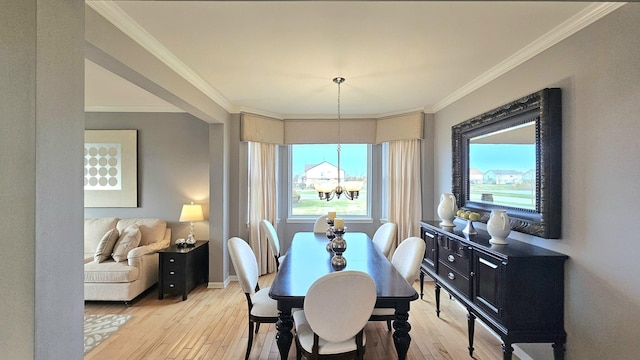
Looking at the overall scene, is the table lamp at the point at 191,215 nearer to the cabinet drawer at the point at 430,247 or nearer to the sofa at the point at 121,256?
the sofa at the point at 121,256

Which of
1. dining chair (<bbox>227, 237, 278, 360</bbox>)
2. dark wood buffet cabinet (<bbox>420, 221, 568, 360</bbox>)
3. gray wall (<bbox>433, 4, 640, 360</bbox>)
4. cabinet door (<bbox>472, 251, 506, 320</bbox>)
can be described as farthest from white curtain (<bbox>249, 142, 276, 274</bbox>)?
gray wall (<bbox>433, 4, 640, 360</bbox>)

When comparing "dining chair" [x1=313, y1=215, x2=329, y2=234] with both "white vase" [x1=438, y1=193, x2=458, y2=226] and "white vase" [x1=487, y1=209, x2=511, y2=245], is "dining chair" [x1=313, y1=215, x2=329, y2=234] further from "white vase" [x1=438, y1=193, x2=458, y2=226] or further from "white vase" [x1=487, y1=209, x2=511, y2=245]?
"white vase" [x1=487, y1=209, x2=511, y2=245]

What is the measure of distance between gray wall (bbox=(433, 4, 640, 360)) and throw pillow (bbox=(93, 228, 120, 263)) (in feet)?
14.7

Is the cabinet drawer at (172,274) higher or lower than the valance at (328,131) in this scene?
lower

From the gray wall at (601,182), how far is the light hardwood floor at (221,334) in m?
0.76

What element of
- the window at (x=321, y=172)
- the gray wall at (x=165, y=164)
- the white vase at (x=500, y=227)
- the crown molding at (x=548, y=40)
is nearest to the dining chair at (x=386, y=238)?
the white vase at (x=500, y=227)

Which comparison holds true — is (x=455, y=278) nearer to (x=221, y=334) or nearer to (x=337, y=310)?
(x=337, y=310)

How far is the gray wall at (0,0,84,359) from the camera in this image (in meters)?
1.24

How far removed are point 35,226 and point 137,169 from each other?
3539mm

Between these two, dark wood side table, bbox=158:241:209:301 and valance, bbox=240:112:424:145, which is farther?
valance, bbox=240:112:424:145

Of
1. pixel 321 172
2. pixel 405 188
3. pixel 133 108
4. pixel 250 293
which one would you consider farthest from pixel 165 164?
pixel 405 188

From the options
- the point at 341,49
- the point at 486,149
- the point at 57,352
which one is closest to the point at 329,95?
the point at 341,49

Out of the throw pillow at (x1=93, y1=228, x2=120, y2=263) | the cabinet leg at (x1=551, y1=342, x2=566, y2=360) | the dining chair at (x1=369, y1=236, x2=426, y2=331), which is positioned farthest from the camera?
the throw pillow at (x1=93, y1=228, x2=120, y2=263)

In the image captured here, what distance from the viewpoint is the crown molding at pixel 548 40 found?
183 cm
